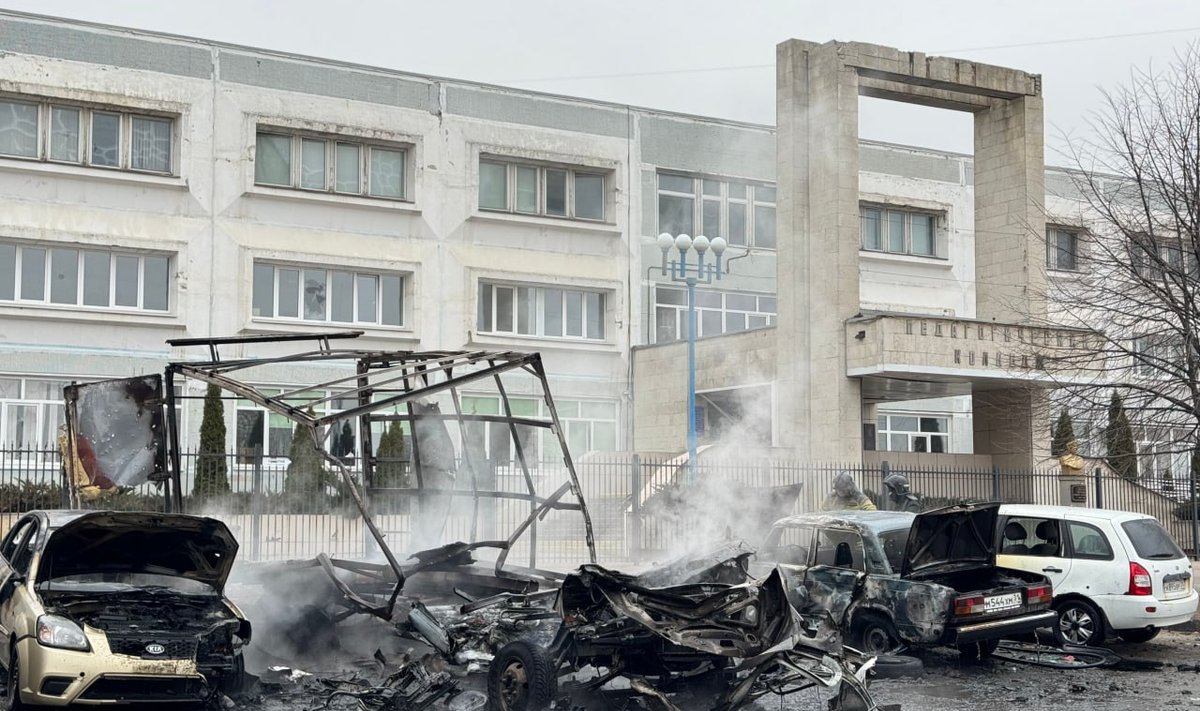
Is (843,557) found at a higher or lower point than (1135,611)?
higher

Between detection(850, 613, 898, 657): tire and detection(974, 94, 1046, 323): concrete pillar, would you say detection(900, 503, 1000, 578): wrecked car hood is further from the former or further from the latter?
detection(974, 94, 1046, 323): concrete pillar

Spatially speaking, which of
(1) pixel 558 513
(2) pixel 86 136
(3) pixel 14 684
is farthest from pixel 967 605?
(2) pixel 86 136

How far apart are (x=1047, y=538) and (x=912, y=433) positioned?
2844cm

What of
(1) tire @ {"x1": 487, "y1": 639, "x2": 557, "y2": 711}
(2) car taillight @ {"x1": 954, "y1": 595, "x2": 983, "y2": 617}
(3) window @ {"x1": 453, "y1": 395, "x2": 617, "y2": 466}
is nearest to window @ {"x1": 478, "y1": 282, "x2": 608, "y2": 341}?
(3) window @ {"x1": 453, "y1": 395, "x2": 617, "y2": 466}

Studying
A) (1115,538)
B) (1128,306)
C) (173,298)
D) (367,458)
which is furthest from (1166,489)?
(173,298)

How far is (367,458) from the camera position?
15203mm

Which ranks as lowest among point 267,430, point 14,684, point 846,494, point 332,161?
point 14,684

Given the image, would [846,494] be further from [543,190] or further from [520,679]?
[543,190]

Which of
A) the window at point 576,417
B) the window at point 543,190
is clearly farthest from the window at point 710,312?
the window at point 543,190

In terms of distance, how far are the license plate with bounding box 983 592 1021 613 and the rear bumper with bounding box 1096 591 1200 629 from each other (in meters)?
2.23

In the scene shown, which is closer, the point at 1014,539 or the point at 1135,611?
the point at 1135,611

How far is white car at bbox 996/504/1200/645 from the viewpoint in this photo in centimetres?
1390

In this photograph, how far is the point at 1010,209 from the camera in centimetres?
2958

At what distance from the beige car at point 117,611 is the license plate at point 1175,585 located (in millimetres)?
9839
